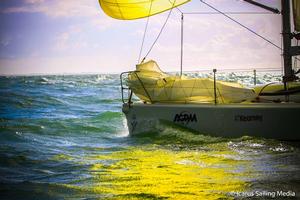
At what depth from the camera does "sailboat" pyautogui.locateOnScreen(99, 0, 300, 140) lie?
1040 centimetres

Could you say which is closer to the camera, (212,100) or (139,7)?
(212,100)

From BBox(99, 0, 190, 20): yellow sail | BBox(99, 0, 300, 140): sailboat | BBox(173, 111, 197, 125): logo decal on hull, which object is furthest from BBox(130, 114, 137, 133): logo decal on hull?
BBox(99, 0, 190, 20): yellow sail

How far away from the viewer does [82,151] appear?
10289mm

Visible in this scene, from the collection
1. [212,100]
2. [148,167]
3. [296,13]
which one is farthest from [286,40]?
[148,167]

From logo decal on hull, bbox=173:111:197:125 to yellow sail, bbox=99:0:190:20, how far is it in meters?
3.65

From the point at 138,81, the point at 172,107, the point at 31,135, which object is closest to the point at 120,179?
the point at 172,107

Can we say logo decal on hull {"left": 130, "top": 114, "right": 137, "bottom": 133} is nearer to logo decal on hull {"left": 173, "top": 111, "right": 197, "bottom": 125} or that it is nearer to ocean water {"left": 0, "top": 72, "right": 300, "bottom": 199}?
ocean water {"left": 0, "top": 72, "right": 300, "bottom": 199}

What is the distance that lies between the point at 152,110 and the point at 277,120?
3.29 meters

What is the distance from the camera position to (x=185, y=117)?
11211 millimetres

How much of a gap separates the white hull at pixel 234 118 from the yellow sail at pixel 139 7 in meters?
3.19

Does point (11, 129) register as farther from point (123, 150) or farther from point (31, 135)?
point (123, 150)

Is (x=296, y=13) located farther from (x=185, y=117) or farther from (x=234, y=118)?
(x=185, y=117)

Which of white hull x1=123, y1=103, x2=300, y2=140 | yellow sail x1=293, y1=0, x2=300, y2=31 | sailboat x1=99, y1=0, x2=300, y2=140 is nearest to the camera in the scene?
white hull x1=123, y1=103, x2=300, y2=140

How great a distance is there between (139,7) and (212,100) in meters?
3.96
